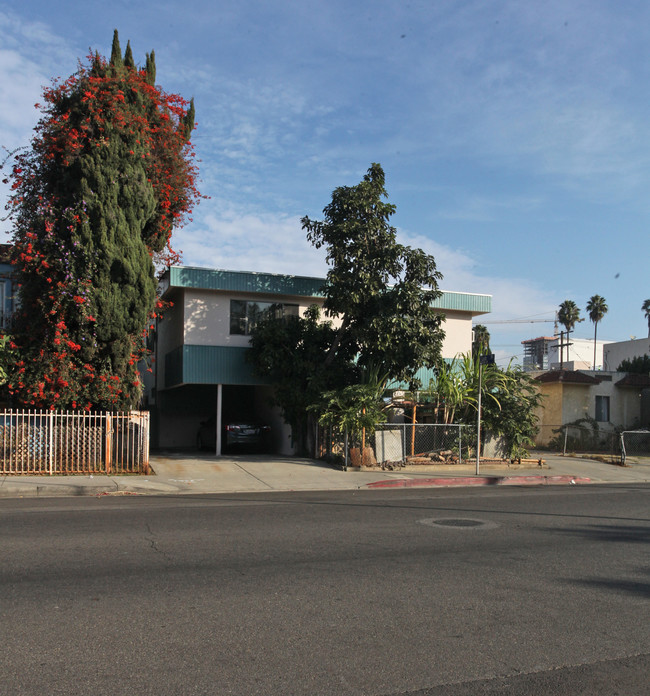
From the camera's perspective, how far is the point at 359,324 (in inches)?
767

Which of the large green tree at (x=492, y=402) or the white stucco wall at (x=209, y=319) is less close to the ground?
the white stucco wall at (x=209, y=319)

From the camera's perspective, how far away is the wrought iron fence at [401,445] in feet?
59.6

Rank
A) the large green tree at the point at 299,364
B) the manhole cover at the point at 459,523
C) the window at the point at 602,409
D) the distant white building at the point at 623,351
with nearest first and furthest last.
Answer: the manhole cover at the point at 459,523 → the large green tree at the point at 299,364 → the window at the point at 602,409 → the distant white building at the point at 623,351

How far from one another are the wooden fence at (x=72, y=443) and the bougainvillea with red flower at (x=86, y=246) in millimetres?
637

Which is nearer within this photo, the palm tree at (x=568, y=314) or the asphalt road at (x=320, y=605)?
the asphalt road at (x=320, y=605)

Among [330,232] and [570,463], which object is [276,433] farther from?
[570,463]

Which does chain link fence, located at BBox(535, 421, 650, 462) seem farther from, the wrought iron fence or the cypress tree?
the cypress tree

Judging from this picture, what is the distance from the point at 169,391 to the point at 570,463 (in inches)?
581

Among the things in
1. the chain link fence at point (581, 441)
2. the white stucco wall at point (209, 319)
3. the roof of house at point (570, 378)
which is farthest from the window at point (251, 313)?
the roof of house at point (570, 378)

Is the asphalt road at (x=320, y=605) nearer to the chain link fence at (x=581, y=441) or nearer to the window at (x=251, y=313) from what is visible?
the window at (x=251, y=313)

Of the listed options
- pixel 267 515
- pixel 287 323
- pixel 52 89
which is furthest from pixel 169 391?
pixel 267 515

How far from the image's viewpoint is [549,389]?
30.2 metres

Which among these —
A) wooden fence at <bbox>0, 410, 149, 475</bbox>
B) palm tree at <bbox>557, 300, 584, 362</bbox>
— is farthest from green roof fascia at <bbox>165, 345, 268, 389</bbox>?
palm tree at <bbox>557, 300, 584, 362</bbox>

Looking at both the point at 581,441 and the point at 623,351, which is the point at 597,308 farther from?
the point at 581,441
